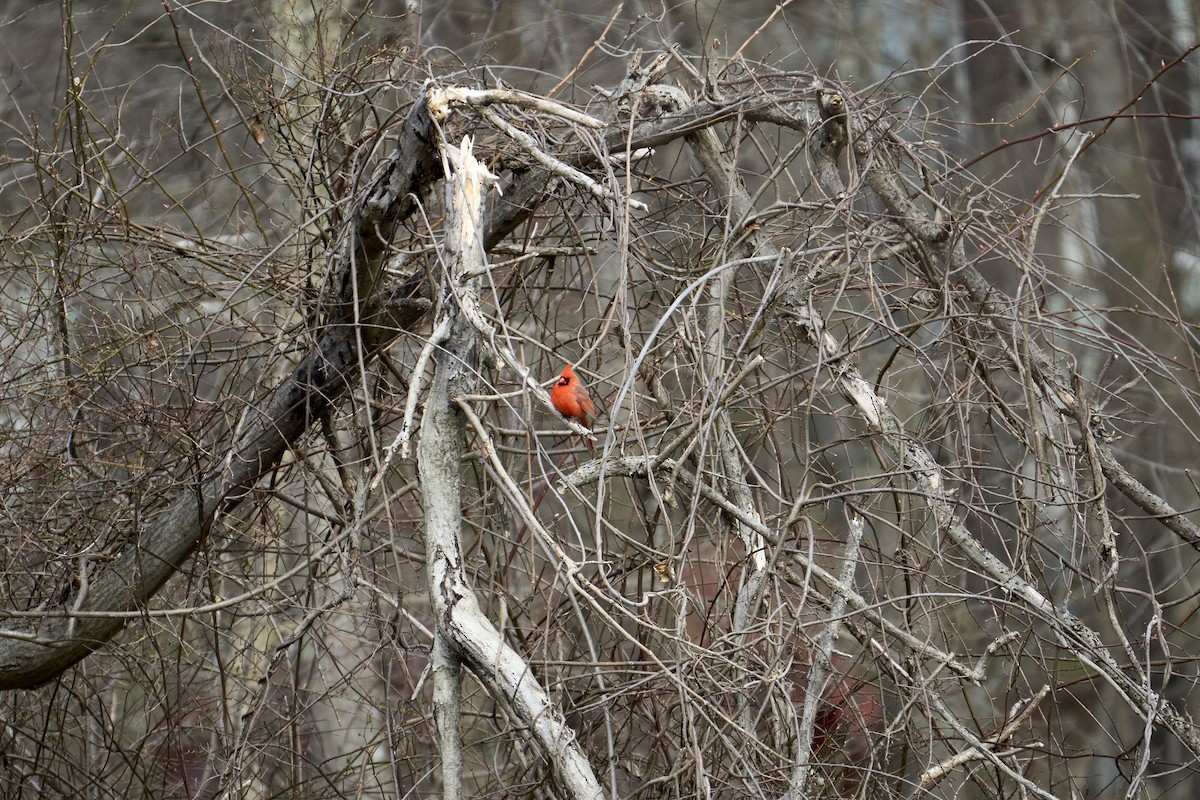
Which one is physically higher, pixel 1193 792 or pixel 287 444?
pixel 287 444

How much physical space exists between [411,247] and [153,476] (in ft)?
4.81

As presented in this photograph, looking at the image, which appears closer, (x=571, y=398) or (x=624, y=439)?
(x=624, y=439)

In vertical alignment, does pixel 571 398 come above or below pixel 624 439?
above

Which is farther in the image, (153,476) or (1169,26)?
(1169,26)

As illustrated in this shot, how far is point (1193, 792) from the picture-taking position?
33.8 ft

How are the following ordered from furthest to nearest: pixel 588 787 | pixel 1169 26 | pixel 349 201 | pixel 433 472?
pixel 1169 26
pixel 349 201
pixel 433 472
pixel 588 787

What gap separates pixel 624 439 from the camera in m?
2.60

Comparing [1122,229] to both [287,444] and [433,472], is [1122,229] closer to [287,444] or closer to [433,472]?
[287,444]

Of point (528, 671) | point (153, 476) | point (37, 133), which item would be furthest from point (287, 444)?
point (528, 671)

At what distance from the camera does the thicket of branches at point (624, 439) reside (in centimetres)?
292

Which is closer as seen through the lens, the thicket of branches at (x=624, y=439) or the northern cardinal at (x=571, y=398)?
the thicket of branches at (x=624, y=439)

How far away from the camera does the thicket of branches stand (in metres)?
2.92

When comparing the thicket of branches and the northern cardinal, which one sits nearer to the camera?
the thicket of branches

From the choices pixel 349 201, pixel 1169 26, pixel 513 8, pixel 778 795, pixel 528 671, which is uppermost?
pixel 513 8
